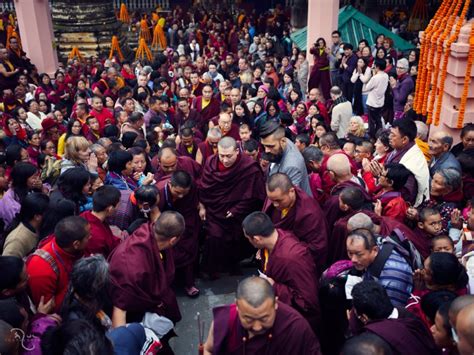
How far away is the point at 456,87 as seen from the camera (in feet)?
18.4

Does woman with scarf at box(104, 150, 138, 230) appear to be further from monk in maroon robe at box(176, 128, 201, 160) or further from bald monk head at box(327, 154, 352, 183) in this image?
bald monk head at box(327, 154, 352, 183)

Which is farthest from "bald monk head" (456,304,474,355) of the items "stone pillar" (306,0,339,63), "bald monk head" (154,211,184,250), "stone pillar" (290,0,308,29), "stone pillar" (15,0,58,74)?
"stone pillar" (290,0,308,29)

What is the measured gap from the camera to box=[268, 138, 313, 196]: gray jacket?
4.69 meters

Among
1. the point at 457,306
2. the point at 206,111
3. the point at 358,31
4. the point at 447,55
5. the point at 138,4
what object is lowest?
the point at 138,4

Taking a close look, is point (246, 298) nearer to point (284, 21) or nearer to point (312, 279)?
point (312, 279)

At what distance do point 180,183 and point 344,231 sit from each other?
148cm

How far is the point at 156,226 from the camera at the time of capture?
345cm

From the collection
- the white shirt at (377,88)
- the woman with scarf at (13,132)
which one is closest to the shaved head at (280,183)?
the woman with scarf at (13,132)

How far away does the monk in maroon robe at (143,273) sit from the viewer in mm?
3221

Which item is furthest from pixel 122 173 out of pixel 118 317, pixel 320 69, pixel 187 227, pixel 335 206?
pixel 320 69

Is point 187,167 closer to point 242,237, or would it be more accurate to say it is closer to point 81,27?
point 242,237

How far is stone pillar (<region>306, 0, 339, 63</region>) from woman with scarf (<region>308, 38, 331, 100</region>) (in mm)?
550

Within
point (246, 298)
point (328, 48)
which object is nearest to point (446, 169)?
point (246, 298)

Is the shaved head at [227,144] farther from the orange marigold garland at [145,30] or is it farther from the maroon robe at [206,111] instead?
the orange marigold garland at [145,30]
